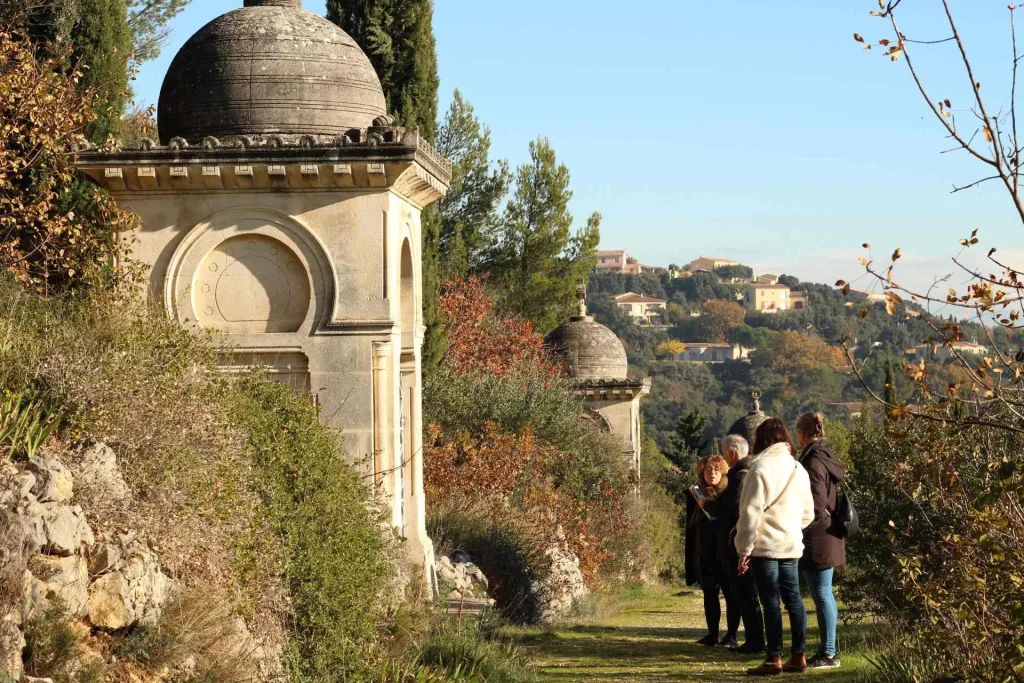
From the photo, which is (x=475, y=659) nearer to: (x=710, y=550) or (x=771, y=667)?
(x=771, y=667)

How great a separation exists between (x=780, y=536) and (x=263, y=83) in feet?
21.7

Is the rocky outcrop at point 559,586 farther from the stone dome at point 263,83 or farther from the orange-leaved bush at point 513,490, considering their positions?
the stone dome at point 263,83

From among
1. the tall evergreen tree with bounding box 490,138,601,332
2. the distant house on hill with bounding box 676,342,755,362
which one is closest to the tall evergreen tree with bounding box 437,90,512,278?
the tall evergreen tree with bounding box 490,138,601,332

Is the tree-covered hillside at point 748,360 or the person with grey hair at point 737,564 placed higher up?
the tree-covered hillside at point 748,360

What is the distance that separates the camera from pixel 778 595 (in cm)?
902

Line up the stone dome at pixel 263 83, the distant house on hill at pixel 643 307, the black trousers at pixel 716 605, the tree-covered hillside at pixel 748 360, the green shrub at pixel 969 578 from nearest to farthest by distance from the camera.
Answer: the green shrub at pixel 969 578 < the black trousers at pixel 716 605 < the stone dome at pixel 263 83 < the tree-covered hillside at pixel 748 360 < the distant house on hill at pixel 643 307

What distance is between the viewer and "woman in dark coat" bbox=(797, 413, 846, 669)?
916 cm

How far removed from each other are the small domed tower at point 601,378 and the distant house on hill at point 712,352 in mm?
84149

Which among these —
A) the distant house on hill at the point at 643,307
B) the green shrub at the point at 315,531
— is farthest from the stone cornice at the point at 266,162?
the distant house on hill at the point at 643,307

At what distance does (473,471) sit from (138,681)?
13450 millimetres

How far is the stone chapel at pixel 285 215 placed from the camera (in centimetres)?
1177

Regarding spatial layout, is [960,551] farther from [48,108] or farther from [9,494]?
[48,108]

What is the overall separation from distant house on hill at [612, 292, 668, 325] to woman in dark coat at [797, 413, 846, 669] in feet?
371

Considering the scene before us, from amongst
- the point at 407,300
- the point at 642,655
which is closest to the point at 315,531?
the point at 642,655
